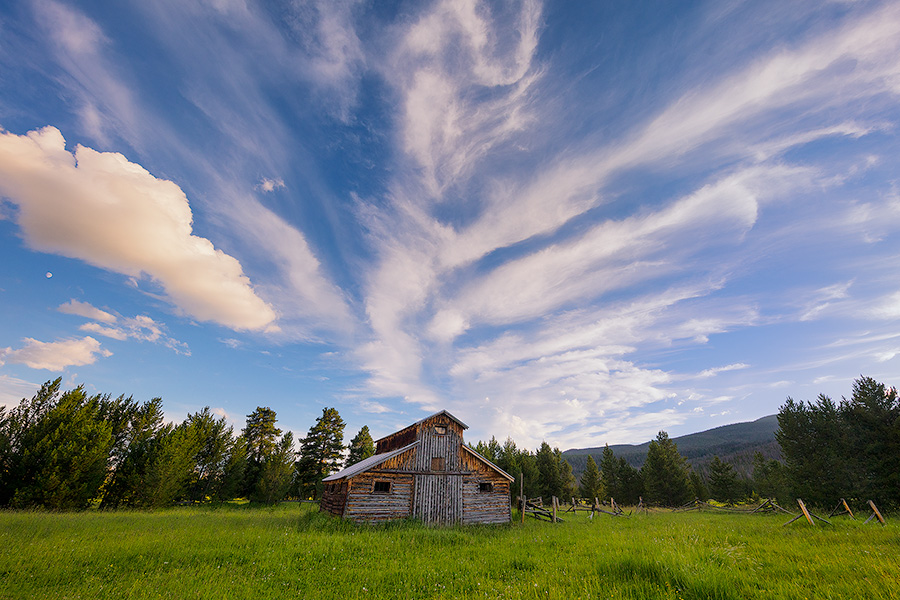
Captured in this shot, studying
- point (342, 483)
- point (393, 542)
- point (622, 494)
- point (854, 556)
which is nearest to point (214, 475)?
point (342, 483)

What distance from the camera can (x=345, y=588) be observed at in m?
9.59

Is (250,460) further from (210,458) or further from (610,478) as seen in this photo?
(610,478)

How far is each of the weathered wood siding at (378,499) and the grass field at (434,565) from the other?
17.7 feet

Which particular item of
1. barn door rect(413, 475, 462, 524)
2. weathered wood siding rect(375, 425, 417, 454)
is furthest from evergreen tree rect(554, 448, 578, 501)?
barn door rect(413, 475, 462, 524)

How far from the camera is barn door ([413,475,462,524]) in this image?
23.0m

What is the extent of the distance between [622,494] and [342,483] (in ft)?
163

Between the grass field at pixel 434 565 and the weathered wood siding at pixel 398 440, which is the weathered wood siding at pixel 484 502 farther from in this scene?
the grass field at pixel 434 565

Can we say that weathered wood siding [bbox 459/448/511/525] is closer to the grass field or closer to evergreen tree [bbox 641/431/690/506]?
the grass field

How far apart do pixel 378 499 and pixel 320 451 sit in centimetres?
3021

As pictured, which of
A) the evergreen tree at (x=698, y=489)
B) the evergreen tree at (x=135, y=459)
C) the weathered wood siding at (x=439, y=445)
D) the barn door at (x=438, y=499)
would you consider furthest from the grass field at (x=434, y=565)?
the evergreen tree at (x=698, y=489)

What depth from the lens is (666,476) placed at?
47844 mm

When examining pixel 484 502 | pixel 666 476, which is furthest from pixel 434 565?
pixel 666 476

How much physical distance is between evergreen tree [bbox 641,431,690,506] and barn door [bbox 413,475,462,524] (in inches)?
1522

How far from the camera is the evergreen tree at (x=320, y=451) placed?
46469mm
